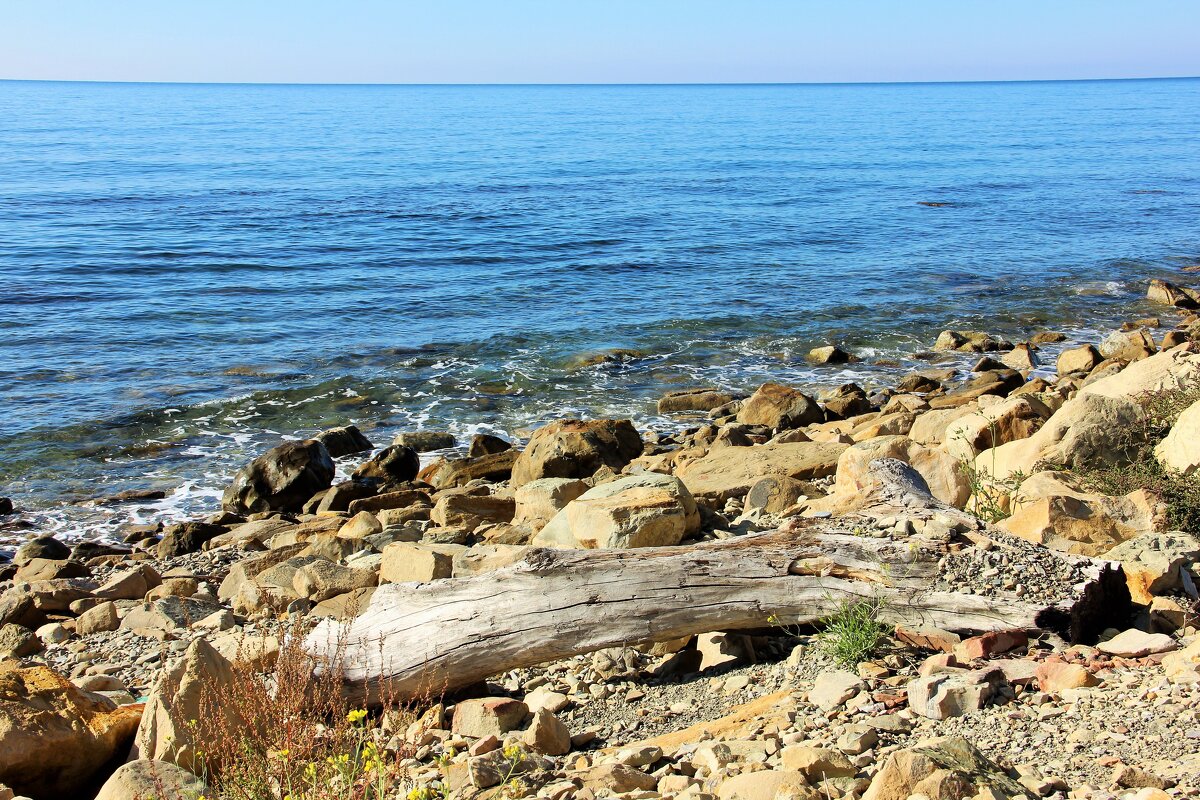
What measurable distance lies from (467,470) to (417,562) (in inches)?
203

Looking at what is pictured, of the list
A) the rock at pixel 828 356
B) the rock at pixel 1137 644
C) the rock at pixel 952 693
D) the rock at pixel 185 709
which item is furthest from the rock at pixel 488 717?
the rock at pixel 828 356

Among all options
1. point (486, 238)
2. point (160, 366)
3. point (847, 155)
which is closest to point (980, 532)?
point (160, 366)

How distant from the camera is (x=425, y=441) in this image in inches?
518

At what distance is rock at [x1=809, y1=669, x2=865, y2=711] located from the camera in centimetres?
438

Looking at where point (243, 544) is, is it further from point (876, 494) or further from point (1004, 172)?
point (1004, 172)

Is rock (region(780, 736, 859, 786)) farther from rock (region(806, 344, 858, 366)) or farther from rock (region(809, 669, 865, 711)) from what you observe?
rock (region(806, 344, 858, 366))

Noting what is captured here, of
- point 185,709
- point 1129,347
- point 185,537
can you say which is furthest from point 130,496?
point 1129,347

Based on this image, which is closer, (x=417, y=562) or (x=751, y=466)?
(x=417, y=562)

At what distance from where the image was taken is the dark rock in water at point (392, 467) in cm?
1205

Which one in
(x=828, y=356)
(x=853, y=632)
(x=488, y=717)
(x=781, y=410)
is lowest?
(x=828, y=356)

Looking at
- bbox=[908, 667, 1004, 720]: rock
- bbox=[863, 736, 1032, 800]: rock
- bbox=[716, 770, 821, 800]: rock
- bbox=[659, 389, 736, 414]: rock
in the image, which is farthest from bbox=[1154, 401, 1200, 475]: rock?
bbox=[659, 389, 736, 414]: rock

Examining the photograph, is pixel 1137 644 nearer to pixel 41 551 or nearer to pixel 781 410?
pixel 781 410

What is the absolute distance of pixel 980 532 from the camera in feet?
17.7

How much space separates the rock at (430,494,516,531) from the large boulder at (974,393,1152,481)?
4471 mm
